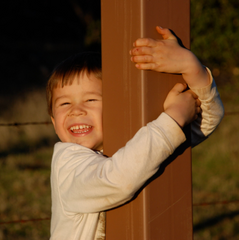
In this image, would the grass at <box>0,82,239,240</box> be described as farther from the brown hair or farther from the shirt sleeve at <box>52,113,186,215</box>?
the shirt sleeve at <box>52,113,186,215</box>

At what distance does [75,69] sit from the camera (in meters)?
1.47

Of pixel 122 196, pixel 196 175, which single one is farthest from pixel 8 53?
pixel 122 196

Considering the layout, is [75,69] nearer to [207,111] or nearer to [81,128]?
[81,128]

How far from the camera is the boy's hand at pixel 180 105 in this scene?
109 cm

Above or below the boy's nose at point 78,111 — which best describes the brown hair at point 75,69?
above

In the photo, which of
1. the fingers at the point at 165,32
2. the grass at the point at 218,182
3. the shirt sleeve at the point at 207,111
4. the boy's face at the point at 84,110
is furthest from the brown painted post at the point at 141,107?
the grass at the point at 218,182

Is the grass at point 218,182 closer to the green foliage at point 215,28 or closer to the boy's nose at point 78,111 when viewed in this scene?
the green foliage at point 215,28

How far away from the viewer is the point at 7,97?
7012 mm

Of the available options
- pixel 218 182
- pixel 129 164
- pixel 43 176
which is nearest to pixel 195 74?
pixel 129 164

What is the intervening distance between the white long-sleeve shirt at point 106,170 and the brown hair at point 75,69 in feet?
0.89

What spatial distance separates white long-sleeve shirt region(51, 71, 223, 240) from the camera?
1.04m

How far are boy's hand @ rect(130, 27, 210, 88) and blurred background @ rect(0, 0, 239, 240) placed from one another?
2.42 metres

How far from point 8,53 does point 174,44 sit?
7.58 m

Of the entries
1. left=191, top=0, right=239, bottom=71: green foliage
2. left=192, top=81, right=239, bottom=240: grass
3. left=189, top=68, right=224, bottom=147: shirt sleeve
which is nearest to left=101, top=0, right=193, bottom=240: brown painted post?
left=189, top=68, right=224, bottom=147: shirt sleeve
